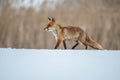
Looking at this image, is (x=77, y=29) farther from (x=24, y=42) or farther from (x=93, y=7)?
(x=24, y=42)

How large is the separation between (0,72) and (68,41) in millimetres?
676

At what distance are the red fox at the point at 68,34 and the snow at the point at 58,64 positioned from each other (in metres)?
0.08

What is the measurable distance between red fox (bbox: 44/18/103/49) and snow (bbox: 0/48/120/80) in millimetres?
75

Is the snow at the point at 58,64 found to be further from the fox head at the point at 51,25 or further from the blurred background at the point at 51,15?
the fox head at the point at 51,25

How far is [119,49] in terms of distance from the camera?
2.05m

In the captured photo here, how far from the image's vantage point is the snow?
214 cm

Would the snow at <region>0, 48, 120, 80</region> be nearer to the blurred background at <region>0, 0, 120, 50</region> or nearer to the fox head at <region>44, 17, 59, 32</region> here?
the blurred background at <region>0, 0, 120, 50</region>

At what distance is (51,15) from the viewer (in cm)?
213

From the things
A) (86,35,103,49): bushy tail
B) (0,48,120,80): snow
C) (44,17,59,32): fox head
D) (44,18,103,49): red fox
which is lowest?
(0,48,120,80): snow

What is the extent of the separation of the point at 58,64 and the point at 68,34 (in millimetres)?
279

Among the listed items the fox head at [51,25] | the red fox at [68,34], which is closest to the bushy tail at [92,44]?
the red fox at [68,34]

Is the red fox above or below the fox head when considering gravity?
below

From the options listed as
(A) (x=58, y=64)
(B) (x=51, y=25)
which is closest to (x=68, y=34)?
(B) (x=51, y=25)

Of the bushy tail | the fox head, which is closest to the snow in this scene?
the bushy tail
